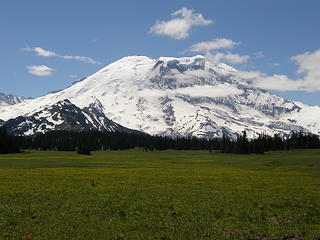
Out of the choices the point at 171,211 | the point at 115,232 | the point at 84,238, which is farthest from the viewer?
the point at 171,211

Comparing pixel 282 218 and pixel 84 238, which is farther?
pixel 282 218

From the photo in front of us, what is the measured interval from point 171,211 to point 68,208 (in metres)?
8.76

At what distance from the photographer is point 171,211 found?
26.6 metres

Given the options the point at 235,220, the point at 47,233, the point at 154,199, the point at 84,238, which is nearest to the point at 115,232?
the point at 84,238

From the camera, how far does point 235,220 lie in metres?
23.9

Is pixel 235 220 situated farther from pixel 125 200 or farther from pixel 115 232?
pixel 125 200

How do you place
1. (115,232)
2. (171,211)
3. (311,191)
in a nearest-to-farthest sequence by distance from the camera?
1. (115,232)
2. (171,211)
3. (311,191)

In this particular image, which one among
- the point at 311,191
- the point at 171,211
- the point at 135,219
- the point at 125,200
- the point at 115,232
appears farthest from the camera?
the point at 311,191

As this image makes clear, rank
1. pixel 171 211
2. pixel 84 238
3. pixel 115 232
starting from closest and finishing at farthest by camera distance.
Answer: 1. pixel 84 238
2. pixel 115 232
3. pixel 171 211

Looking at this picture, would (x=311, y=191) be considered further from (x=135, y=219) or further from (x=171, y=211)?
(x=135, y=219)

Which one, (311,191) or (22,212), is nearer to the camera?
(22,212)

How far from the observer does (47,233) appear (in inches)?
789

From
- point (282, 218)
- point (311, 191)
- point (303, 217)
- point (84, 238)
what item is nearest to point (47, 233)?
point (84, 238)

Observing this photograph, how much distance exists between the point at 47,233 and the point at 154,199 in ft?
45.2
